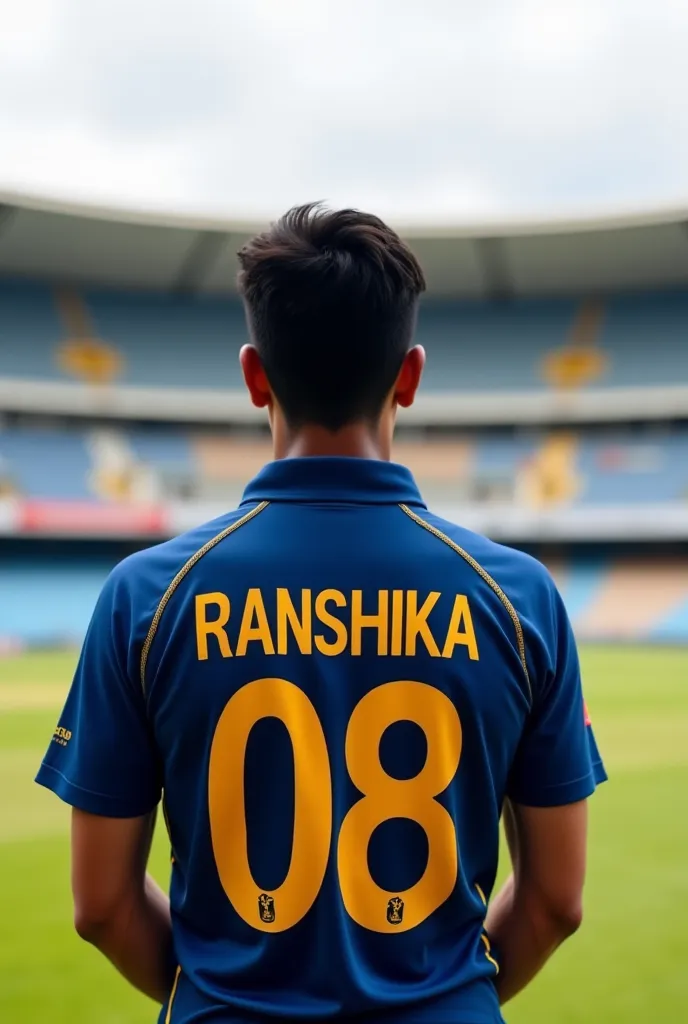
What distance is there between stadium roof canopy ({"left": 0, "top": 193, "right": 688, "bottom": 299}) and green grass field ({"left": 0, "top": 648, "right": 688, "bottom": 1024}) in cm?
1847

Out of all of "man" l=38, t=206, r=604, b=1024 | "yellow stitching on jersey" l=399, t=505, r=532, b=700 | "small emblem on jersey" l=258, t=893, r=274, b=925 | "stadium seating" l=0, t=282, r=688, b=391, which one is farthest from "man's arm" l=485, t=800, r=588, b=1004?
"stadium seating" l=0, t=282, r=688, b=391

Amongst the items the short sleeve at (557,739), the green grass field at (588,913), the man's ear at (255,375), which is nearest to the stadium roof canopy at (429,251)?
the green grass field at (588,913)

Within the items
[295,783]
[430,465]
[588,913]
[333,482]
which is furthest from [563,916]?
[430,465]

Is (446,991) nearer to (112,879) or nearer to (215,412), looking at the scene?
(112,879)

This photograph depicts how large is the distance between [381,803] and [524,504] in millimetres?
25320

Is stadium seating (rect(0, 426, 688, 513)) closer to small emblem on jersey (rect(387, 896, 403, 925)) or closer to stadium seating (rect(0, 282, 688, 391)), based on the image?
stadium seating (rect(0, 282, 688, 391))

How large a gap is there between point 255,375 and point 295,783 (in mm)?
568

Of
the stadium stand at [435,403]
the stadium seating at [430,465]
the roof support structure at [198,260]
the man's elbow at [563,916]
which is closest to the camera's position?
the man's elbow at [563,916]

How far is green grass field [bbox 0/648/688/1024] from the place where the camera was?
3.42m

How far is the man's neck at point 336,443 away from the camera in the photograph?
1312mm

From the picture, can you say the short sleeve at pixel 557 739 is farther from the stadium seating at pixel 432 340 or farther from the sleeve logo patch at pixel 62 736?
the stadium seating at pixel 432 340

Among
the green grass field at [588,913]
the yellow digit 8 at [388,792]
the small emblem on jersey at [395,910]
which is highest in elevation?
the yellow digit 8 at [388,792]

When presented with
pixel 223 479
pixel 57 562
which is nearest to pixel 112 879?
pixel 57 562

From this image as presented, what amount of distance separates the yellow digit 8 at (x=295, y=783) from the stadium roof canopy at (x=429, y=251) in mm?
24334
